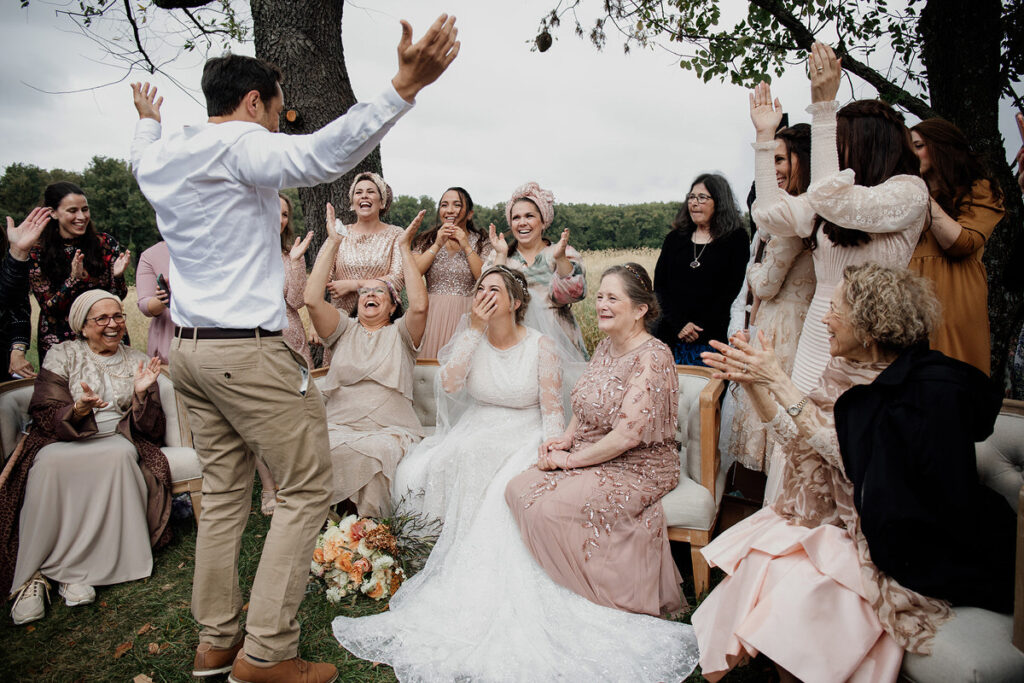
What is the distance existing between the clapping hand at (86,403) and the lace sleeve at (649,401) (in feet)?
8.69

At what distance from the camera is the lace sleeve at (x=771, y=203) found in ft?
9.30

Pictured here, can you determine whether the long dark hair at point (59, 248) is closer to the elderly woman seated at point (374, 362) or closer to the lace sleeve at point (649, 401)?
the elderly woman seated at point (374, 362)

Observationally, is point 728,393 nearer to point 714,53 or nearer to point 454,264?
point 454,264

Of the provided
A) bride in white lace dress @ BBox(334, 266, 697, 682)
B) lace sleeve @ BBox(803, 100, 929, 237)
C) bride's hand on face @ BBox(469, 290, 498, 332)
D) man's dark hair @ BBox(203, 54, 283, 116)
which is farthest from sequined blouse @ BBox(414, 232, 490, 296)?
lace sleeve @ BBox(803, 100, 929, 237)

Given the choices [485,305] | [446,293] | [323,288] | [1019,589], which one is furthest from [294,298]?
[1019,589]

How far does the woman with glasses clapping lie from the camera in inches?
159

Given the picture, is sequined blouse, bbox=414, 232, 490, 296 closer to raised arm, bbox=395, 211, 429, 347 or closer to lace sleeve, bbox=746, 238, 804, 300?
raised arm, bbox=395, 211, 429, 347

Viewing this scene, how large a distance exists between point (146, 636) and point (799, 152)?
392 centimetres

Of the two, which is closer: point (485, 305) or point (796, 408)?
point (796, 408)

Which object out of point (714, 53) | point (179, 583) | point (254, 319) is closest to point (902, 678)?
point (254, 319)

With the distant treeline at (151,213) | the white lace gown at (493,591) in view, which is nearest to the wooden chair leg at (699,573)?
the white lace gown at (493,591)

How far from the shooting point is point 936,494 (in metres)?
1.92

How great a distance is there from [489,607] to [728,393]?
2006 mm

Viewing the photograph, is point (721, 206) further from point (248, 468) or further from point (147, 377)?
point (147, 377)
